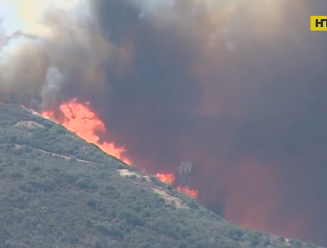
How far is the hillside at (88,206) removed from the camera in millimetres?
158125

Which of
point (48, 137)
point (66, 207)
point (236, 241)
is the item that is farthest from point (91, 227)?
point (48, 137)

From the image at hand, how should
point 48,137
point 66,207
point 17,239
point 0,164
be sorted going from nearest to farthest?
1. point 17,239
2. point 66,207
3. point 0,164
4. point 48,137

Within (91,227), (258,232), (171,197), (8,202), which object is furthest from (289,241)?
(8,202)

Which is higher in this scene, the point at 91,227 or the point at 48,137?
the point at 48,137

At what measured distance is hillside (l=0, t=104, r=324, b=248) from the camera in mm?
158125

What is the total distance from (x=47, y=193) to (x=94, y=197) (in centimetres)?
704

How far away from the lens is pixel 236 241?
170625mm

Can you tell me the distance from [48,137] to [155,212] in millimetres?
29533

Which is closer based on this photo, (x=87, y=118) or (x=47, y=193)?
(x=47, y=193)

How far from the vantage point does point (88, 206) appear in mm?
168625

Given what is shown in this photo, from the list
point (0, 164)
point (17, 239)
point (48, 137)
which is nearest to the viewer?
point (17, 239)

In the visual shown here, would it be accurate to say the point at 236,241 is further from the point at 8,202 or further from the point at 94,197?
the point at 8,202

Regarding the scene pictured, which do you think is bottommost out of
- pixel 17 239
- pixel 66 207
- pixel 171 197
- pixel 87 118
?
pixel 17 239

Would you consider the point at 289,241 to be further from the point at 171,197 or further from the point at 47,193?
the point at 47,193
